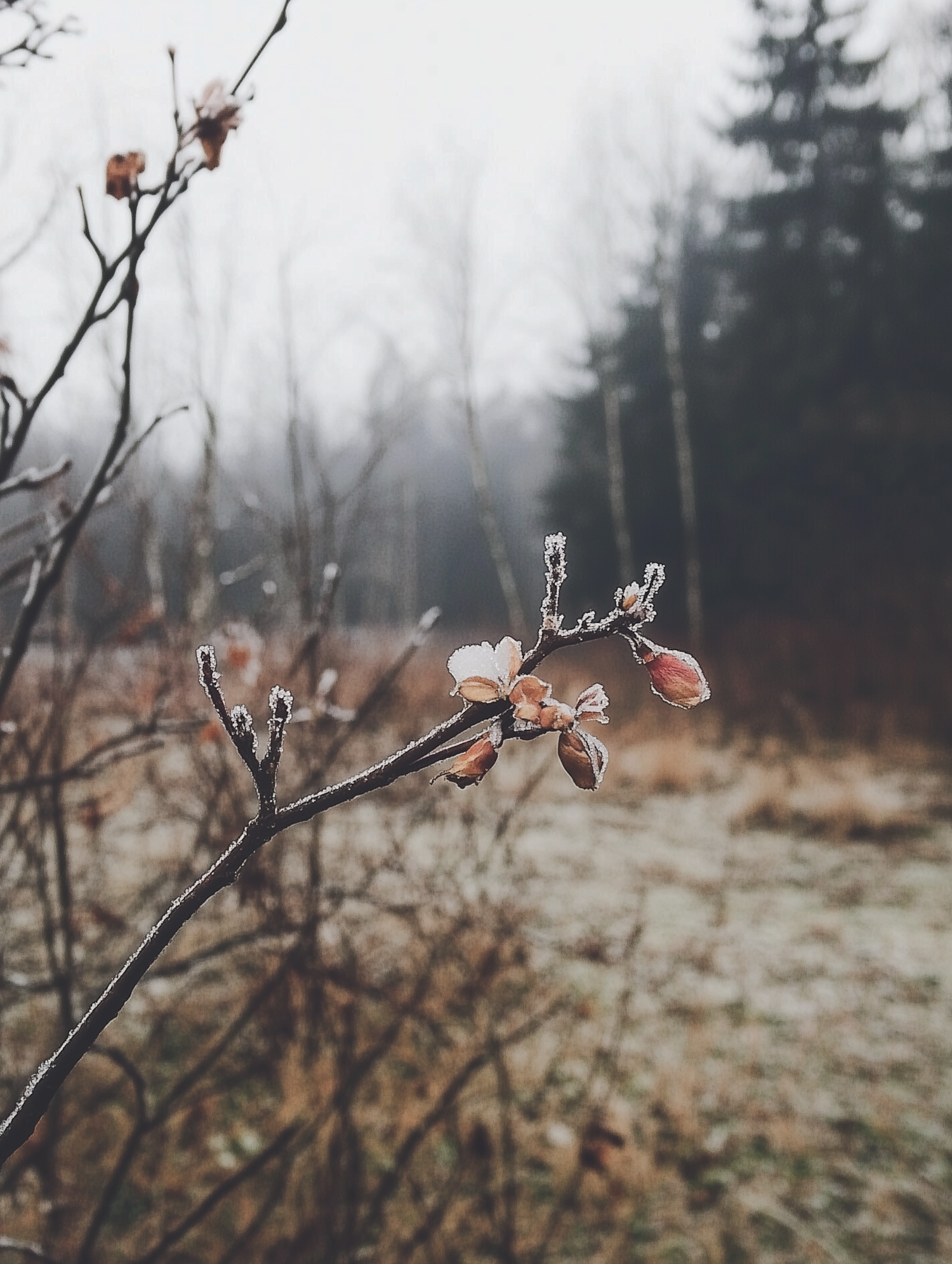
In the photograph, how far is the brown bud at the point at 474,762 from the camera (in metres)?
0.42

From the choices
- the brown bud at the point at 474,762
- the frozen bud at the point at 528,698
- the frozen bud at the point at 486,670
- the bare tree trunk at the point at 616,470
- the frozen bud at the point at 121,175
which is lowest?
the brown bud at the point at 474,762

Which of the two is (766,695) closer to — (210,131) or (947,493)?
(947,493)

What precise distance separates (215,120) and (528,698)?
716 mm

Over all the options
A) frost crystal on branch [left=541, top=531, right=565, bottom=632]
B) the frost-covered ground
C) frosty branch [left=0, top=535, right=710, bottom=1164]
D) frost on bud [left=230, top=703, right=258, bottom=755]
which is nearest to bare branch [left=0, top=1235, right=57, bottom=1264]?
frosty branch [left=0, top=535, right=710, bottom=1164]

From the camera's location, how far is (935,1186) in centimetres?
255

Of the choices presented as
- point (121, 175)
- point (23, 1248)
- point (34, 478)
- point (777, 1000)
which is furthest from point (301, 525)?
point (777, 1000)

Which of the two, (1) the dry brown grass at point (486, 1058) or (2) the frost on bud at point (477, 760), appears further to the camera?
(1) the dry brown grass at point (486, 1058)

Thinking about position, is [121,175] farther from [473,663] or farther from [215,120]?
[473,663]

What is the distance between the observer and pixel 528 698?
1.42 feet

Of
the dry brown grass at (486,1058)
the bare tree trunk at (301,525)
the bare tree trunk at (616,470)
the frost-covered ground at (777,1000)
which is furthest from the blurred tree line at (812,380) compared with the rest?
the bare tree trunk at (301,525)

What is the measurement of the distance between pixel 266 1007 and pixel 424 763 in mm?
3029

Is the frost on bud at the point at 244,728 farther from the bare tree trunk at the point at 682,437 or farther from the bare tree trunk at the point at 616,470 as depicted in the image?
the bare tree trunk at the point at 616,470

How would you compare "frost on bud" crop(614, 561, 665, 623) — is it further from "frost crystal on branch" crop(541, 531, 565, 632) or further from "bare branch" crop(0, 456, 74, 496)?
"bare branch" crop(0, 456, 74, 496)

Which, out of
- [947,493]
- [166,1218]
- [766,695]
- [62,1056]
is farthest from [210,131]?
[947,493]
